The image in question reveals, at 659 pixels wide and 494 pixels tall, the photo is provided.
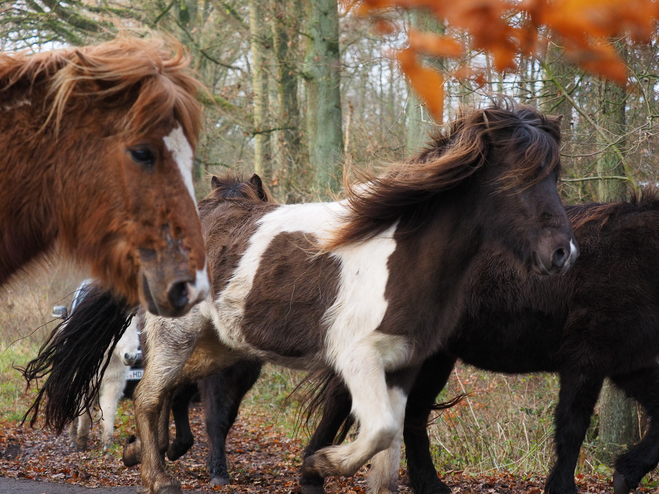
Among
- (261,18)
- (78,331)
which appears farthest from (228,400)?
(261,18)

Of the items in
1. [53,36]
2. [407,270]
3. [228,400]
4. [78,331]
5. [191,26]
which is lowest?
[228,400]

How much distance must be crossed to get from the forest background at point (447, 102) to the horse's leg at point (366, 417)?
1655 millimetres

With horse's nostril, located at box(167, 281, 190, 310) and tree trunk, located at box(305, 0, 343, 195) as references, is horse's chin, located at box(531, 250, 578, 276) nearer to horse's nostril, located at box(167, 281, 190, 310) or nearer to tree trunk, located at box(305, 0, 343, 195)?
horse's nostril, located at box(167, 281, 190, 310)

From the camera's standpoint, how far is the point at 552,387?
864cm

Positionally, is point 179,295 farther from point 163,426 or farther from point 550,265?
point 163,426

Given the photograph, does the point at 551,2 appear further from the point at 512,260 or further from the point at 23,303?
the point at 23,303

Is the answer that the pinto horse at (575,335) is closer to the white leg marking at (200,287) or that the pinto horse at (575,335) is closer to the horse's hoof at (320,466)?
the horse's hoof at (320,466)

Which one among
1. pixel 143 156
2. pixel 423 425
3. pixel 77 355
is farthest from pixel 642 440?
pixel 143 156

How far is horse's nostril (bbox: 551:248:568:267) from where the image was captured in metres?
4.41

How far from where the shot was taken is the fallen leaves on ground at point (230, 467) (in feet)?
21.9

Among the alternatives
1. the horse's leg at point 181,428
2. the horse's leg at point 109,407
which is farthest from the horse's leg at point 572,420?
the horse's leg at point 109,407

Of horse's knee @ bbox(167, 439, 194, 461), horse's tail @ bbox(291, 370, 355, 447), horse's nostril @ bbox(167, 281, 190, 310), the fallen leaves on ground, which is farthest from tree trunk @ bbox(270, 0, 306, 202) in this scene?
horse's nostril @ bbox(167, 281, 190, 310)

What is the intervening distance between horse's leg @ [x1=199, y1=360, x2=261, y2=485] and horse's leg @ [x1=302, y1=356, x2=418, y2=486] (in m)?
2.32

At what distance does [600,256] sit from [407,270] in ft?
6.49
